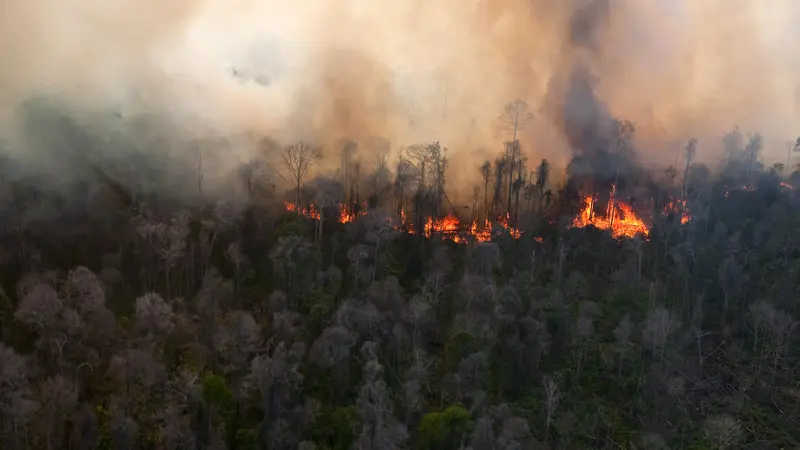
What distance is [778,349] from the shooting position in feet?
67.5

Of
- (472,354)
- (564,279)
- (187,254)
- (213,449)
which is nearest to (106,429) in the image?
(213,449)

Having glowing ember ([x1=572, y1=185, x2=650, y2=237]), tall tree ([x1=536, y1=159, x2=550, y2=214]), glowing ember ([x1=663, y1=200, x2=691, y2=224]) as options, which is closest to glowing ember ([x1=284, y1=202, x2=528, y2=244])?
tall tree ([x1=536, y1=159, x2=550, y2=214])

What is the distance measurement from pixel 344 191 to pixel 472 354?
1350 cm

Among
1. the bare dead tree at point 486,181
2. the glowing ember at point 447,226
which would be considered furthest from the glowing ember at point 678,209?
the bare dead tree at point 486,181

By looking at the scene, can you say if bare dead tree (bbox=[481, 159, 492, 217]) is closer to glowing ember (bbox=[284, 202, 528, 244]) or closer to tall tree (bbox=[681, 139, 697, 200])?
glowing ember (bbox=[284, 202, 528, 244])

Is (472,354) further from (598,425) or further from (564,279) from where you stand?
(564,279)

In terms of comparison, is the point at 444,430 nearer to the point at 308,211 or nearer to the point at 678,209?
the point at 308,211

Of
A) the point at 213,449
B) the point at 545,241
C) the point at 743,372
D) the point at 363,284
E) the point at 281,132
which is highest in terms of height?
the point at 281,132

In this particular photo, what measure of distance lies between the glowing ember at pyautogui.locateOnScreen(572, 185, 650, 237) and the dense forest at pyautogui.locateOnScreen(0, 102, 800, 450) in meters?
0.27

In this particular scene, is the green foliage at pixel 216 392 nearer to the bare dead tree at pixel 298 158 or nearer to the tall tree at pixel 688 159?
the bare dead tree at pixel 298 158

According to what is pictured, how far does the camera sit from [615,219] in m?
32.7

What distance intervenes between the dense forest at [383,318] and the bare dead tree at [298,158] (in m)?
0.16

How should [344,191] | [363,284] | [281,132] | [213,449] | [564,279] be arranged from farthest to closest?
[281,132], [344,191], [564,279], [363,284], [213,449]

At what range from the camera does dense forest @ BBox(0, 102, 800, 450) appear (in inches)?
685
